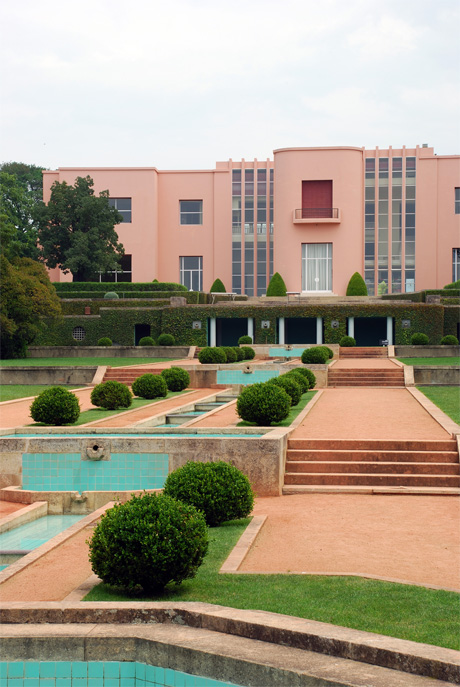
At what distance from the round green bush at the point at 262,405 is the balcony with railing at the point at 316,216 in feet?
131

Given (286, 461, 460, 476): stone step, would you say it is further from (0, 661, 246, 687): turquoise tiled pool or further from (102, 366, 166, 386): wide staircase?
(102, 366, 166, 386): wide staircase

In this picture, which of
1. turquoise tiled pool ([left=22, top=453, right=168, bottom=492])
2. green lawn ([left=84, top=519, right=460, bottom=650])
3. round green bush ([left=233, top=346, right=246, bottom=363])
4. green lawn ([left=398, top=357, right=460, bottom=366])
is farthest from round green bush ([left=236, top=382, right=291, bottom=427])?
round green bush ([left=233, top=346, right=246, bottom=363])

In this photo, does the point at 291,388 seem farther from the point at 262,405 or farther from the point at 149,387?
the point at 149,387

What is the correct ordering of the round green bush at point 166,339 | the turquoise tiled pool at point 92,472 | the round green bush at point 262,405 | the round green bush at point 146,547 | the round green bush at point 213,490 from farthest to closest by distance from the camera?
the round green bush at point 166,339
the round green bush at point 262,405
the turquoise tiled pool at point 92,472
the round green bush at point 213,490
the round green bush at point 146,547

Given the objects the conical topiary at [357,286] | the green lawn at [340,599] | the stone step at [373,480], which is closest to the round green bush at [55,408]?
the stone step at [373,480]

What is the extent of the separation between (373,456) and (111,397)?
28.2ft

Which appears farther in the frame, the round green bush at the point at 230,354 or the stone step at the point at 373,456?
the round green bush at the point at 230,354

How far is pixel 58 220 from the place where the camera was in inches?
1999

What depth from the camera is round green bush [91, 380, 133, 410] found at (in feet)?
64.2

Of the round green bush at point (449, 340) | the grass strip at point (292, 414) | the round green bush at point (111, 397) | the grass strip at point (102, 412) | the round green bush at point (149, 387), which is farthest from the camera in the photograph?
the round green bush at point (449, 340)

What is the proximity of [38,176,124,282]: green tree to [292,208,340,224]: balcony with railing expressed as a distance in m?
12.9

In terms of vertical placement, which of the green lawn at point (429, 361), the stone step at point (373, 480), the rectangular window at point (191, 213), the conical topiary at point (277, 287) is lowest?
the stone step at point (373, 480)

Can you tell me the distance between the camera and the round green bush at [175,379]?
83.6 feet

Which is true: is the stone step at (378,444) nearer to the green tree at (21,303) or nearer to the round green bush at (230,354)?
the round green bush at (230,354)
